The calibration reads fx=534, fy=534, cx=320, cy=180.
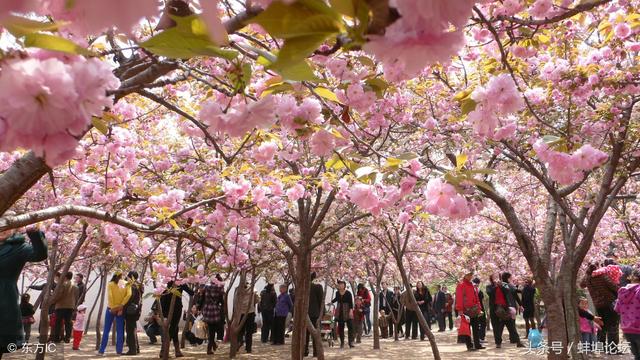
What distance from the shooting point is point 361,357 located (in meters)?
11.0

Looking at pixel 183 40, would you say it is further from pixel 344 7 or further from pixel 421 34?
pixel 421 34

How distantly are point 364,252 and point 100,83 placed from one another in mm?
13927

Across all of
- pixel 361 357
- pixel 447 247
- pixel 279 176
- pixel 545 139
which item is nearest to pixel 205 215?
pixel 279 176

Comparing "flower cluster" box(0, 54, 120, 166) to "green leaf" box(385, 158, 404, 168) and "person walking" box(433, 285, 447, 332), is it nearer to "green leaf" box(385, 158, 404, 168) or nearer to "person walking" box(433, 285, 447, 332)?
"green leaf" box(385, 158, 404, 168)

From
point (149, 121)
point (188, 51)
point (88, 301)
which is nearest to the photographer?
point (188, 51)

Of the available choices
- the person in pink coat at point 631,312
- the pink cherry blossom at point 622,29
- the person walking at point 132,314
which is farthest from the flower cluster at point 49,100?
the person walking at point 132,314

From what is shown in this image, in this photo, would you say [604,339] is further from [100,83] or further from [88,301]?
[88,301]

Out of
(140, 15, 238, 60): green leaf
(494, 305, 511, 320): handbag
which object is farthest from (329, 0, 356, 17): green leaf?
(494, 305, 511, 320): handbag

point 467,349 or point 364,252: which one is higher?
point 364,252

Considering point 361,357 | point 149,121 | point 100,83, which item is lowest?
point 361,357

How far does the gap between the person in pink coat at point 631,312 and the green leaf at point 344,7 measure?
6982mm

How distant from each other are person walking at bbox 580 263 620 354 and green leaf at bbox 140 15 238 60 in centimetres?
880

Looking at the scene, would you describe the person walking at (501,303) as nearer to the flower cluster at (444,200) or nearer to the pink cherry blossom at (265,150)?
the pink cherry blossom at (265,150)

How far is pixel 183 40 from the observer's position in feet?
3.57
